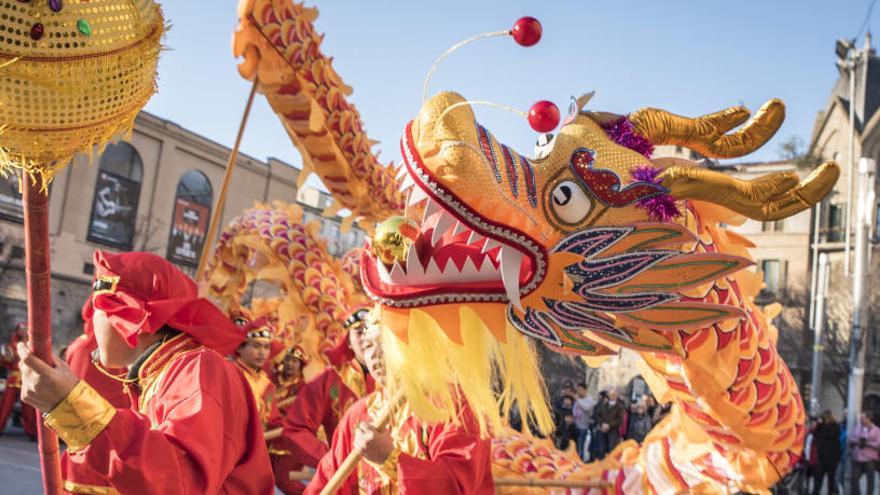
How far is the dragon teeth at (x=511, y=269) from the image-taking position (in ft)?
7.75

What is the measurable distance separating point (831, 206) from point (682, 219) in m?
30.4

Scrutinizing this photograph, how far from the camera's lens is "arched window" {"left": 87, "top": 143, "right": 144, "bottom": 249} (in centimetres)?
2353

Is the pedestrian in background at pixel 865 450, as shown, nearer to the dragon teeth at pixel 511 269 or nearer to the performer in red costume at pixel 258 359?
the performer in red costume at pixel 258 359

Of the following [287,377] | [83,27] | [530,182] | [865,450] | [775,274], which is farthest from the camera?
[775,274]

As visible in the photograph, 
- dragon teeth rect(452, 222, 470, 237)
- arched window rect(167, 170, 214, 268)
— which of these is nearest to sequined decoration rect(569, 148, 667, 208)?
dragon teeth rect(452, 222, 470, 237)

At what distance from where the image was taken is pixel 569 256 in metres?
2.44

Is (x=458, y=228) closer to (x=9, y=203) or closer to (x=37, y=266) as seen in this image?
(x=37, y=266)

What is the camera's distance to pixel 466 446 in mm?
3168

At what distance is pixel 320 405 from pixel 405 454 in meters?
3.21

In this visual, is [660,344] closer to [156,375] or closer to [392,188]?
[156,375]

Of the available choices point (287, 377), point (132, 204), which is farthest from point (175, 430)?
point (132, 204)

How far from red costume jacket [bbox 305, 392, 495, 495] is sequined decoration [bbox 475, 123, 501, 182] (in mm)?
1083

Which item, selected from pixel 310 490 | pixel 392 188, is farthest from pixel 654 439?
pixel 392 188

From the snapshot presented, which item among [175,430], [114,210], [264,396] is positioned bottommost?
[264,396]
